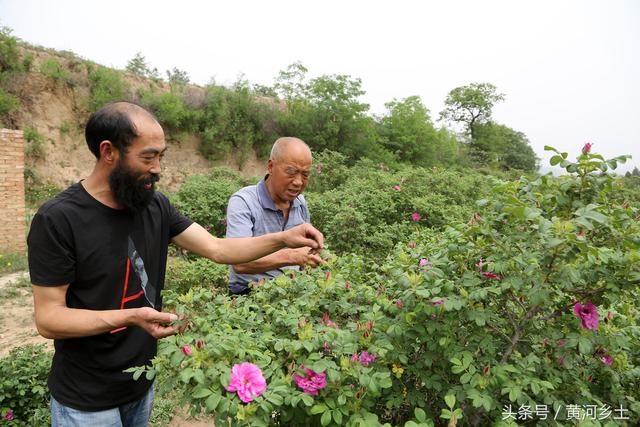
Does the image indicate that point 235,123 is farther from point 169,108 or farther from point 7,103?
point 7,103

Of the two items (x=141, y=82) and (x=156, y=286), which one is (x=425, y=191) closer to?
(x=156, y=286)

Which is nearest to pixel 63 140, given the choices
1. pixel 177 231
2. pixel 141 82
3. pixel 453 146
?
pixel 141 82

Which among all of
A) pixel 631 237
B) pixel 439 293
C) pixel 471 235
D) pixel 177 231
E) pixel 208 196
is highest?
pixel 631 237

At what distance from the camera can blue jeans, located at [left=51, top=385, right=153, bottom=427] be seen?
5.16 ft

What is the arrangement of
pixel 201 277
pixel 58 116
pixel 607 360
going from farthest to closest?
pixel 58 116, pixel 201 277, pixel 607 360

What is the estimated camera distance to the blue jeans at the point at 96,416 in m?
1.57

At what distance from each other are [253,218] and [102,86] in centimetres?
1555

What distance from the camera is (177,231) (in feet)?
6.49

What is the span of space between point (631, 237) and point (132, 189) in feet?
5.32

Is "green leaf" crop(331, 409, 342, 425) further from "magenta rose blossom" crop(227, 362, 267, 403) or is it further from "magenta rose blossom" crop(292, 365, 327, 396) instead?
"magenta rose blossom" crop(227, 362, 267, 403)

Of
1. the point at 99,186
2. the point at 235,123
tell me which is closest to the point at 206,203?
the point at 99,186

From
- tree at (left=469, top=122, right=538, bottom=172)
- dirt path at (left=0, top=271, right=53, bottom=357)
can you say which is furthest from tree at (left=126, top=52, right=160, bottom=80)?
tree at (left=469, top=122, right=538, bottom=172)

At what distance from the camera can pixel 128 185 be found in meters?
1.55

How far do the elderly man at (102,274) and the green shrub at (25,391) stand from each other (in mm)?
1509
